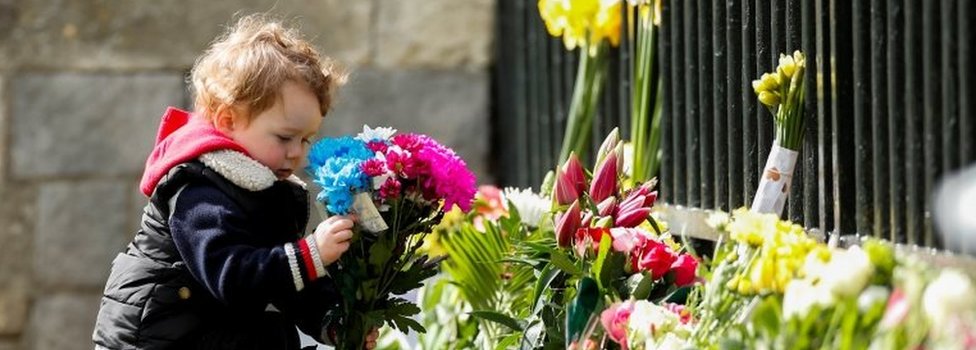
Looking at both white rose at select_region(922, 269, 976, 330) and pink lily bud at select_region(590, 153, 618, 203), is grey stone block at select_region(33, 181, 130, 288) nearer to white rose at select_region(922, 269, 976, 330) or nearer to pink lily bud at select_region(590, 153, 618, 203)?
pink lily bud at select_region(590, 153, 618, 203)

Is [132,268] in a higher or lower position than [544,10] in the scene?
lower

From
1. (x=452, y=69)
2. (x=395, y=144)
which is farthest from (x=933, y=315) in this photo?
(x=452, y=69)

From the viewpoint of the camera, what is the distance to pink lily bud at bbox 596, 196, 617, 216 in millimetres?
2760

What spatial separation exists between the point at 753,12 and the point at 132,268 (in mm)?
1104

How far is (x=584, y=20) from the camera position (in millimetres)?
3664

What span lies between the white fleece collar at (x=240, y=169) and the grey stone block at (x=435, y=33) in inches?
82.0

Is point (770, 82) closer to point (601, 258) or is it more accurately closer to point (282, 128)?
point (601, 258)

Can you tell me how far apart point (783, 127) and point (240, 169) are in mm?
824

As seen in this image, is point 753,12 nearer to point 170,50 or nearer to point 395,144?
point 395,144

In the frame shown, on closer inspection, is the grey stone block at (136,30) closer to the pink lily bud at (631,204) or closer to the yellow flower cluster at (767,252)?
the pink lily bud at (631,204)

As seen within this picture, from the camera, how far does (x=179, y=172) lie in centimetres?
275

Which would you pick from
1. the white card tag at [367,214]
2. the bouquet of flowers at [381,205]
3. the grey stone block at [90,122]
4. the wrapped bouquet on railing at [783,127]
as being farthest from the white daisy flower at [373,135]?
the grey stone block at [90,122]

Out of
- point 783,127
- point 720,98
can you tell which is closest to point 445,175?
point 783,127

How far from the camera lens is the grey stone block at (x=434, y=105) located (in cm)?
480
